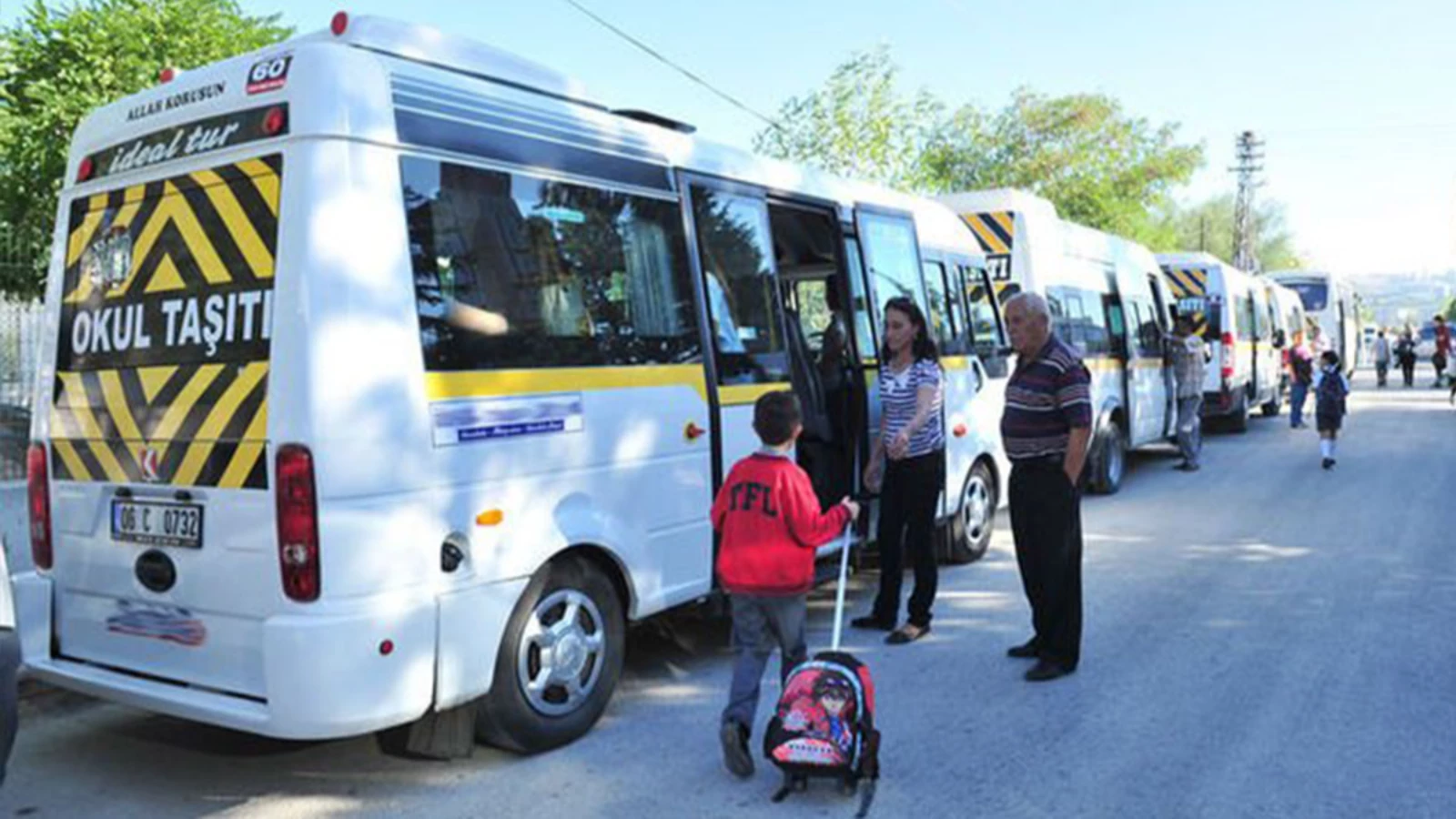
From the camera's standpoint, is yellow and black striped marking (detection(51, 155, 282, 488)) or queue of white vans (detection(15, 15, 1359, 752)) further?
yellow and black striped marking (detection(51, 155, 282, 488))

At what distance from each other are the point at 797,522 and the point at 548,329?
1270 mm

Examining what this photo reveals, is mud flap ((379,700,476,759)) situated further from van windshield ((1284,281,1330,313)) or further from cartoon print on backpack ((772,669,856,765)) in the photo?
van windshield ((1284,281,1330,313))

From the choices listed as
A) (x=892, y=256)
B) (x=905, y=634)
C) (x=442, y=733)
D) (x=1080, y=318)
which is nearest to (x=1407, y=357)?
(x=1080, y=318)

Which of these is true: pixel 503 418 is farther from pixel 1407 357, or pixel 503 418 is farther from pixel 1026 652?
pixel 1407 357

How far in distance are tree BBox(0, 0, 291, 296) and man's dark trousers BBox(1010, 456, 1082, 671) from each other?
1032cm

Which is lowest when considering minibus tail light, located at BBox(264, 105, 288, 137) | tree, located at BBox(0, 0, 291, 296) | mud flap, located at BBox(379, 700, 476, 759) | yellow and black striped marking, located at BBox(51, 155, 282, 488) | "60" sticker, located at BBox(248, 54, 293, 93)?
mud flap, located at BBox(379, 700, 476, 759)

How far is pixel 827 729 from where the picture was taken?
152 inches

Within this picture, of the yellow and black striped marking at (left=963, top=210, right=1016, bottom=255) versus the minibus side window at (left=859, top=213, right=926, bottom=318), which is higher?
the yellow and black striped marking at (left=963, top=210, right=1016, bottom=255)

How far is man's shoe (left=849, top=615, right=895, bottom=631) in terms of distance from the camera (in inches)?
243

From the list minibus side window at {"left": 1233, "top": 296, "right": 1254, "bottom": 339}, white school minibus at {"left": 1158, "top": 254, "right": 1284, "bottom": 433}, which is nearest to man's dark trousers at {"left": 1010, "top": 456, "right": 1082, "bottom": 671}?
white school minibus at {"left": 1158, "top": 254, "right": 1284, "bottom": 433}

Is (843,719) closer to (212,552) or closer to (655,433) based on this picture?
(655,433)

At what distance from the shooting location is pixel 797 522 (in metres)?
4.00

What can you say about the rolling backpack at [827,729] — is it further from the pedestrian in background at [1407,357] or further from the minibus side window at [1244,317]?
the pedestrian in background at [1407,357]

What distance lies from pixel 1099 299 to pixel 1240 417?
27.0 feet
